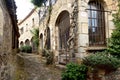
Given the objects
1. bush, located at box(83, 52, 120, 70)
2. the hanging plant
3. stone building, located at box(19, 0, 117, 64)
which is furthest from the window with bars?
the hanging plant

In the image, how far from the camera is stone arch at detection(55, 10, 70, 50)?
1112cm

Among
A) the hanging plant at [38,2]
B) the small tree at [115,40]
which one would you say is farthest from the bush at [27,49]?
the small tree at [115,40]

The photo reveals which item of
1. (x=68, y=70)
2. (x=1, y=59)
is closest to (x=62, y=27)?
(x=68, y=70)

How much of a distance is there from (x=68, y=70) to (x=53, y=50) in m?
4.50

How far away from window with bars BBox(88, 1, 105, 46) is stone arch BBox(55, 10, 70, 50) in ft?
4.96

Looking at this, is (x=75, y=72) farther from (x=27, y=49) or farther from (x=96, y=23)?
(x=27, y=49)

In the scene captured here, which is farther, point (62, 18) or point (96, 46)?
point (62, 18)

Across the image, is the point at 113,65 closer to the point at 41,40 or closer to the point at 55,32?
the point at 55,32

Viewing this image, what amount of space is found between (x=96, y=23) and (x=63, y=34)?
2462mm

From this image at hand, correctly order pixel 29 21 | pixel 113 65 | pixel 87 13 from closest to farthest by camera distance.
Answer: pixel 113 65
pixel 87 13
pixel 29 21

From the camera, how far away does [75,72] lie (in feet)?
26.9

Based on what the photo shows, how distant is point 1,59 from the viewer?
13.2 feet

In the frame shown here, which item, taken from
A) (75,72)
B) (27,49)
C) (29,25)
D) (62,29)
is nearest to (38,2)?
(27,49)

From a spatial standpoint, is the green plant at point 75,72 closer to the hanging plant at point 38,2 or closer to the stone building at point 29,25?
the hanging plant at point 38,2
